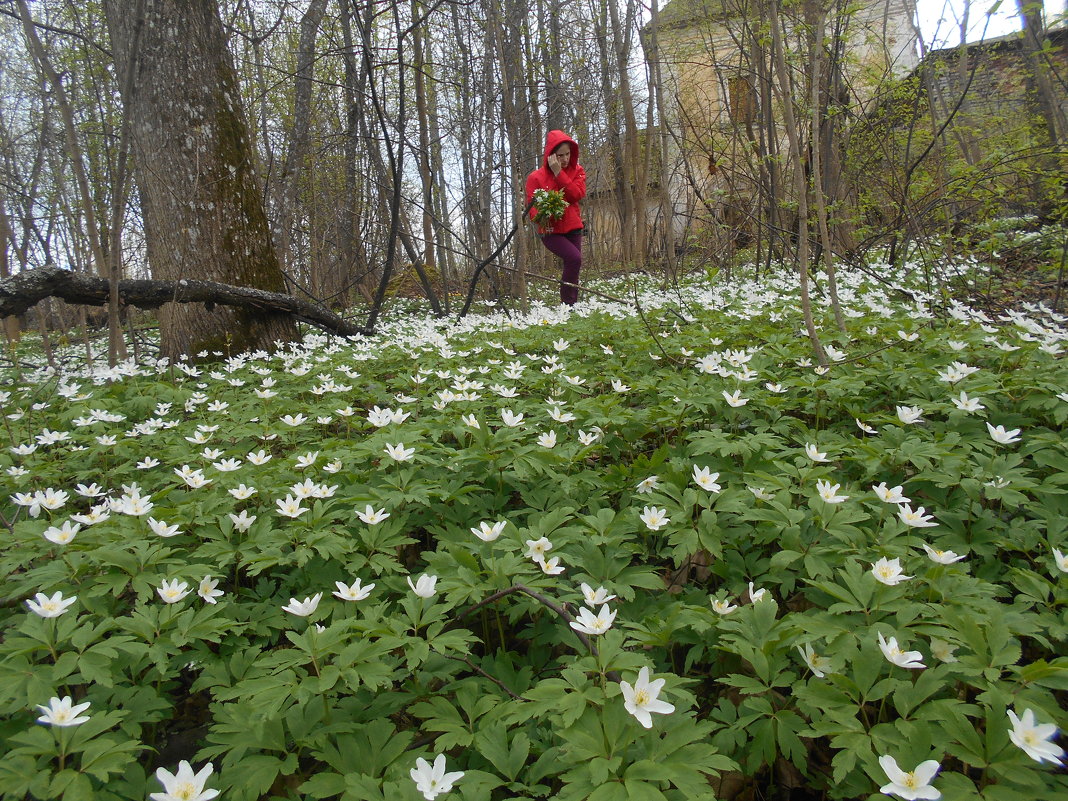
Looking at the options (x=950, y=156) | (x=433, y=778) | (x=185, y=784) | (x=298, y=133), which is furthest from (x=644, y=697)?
(x=298, y=133)

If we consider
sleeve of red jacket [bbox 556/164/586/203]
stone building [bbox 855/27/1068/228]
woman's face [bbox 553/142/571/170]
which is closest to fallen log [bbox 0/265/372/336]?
sleeve of red jacket [bbox 556/164/586/203]

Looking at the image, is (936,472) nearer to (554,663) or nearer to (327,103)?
(554,663)

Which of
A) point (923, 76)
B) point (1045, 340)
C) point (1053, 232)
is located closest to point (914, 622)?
Answer: point (1045, 340)

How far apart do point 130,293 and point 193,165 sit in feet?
4.44

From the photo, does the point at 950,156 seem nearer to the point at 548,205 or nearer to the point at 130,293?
the point at 548,205

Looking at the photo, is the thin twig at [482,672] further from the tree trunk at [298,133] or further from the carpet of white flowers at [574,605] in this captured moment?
the tree trunk at [298,133]

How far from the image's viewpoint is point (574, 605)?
5.82ft

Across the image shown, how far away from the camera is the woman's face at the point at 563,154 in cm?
771

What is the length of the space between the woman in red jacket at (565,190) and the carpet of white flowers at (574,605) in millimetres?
4695

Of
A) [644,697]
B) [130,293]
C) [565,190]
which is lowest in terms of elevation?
[644,697]

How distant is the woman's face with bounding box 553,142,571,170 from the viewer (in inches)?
304

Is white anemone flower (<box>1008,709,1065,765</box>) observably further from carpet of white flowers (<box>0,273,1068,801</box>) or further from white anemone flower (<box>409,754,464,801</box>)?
white anemone flower (<box>409,754,464,801</box>)

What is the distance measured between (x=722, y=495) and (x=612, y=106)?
1286 centimetres

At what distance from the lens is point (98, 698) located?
1483 millimetres
